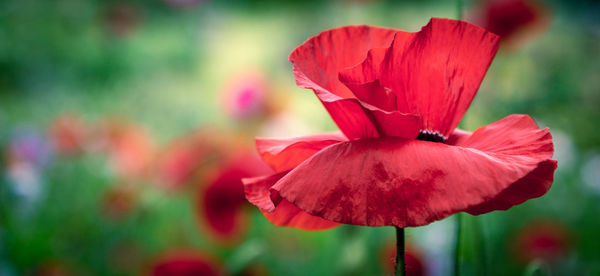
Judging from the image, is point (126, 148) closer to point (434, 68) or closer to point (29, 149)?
point (29, 149)

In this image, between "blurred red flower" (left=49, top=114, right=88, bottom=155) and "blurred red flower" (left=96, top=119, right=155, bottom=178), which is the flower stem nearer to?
"blurred red flower" (left=96, top=119, right=155, bottom=178)

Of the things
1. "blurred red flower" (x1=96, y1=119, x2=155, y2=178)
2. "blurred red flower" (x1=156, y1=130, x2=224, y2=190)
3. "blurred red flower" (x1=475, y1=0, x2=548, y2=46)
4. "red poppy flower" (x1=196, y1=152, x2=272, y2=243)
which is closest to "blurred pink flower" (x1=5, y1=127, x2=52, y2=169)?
"blurred red flower" (x1=96, y1=119, x2=155, y2=178)

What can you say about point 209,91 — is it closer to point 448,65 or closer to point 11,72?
point 11,72

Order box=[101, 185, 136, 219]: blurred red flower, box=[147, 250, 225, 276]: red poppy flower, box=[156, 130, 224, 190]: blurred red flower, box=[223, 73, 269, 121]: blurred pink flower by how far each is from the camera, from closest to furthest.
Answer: box=[147, 250, 225, 276]: red poppy flower
box=[156, 130, 224, 190]: blurred red flower
box=[101, 185, 136, 219]: blurred red flower
box=[223, 73, 269, 121]: blurred pink flower

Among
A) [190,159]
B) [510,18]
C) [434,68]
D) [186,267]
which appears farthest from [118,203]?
[510,18]

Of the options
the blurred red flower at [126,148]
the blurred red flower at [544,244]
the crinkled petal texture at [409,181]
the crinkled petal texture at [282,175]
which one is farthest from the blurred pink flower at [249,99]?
the crinkled petal texture at [409,181]

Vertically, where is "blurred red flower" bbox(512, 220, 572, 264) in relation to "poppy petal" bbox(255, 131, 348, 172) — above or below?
below

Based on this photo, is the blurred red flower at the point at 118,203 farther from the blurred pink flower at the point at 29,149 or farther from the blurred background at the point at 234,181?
the blurred pink flower at the point at 29,149
